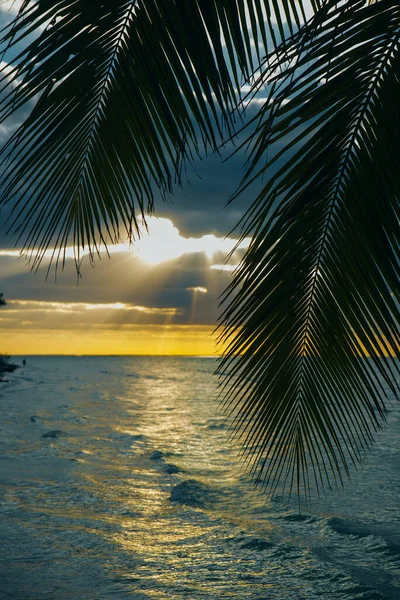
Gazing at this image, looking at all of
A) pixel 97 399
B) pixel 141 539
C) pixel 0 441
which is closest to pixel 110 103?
pixel 141 539

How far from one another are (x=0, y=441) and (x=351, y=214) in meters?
14.3

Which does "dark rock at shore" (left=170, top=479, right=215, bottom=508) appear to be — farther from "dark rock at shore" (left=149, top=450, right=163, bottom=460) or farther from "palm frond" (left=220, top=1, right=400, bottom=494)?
"palm frond" (left=220, top=1, right=400, bottom=494)

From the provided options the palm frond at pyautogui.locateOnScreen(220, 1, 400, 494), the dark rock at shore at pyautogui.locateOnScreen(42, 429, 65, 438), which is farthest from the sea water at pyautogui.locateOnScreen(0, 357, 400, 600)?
the palm frond at pyautogui.locateOnScreen(220, 1, 400, 494)

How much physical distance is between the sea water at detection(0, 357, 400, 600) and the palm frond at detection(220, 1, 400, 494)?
380 centimetres

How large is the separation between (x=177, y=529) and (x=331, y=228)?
21.2ft

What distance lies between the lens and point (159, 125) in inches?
96.0

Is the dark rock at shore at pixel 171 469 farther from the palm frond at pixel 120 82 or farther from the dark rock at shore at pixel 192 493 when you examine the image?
the palm frond at pixel 120 82

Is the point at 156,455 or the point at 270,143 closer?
the point at 270,143

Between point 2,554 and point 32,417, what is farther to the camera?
point 32,417

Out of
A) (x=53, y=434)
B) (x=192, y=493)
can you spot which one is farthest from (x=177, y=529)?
(x=53, y=434)

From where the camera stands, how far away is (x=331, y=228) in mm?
2369

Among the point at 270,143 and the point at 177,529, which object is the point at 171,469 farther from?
the point at 270,143

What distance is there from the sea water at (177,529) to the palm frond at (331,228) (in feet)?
12.5

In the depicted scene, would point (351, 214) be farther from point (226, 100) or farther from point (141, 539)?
point (141, 539)
